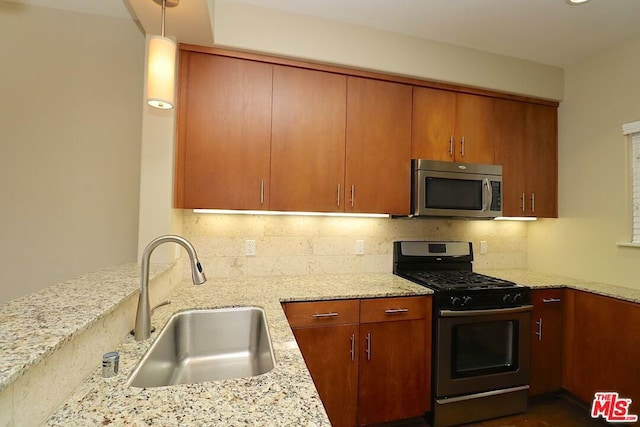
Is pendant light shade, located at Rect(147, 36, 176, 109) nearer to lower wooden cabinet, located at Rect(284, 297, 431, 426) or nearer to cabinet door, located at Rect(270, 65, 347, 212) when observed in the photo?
cabinet door, located at Rect(270, 65, 347, 212)

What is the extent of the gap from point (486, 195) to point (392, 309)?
1233 mm

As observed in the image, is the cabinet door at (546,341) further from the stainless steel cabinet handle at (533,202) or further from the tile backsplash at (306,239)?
the stainless steel cabinet handle at (533,202)

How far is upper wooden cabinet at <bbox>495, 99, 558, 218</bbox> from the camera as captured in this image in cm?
256

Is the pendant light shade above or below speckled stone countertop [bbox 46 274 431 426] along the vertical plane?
above

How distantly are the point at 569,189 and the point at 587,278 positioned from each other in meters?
0.76

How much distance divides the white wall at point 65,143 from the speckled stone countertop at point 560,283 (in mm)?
2973

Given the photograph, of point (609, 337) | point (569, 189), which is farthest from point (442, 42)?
point (609, 337)

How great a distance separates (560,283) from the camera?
233 centimetres

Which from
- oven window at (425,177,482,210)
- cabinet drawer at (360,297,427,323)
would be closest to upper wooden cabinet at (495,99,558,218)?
A: oven window at (425,177,482,210)

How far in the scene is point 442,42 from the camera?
2.34 m

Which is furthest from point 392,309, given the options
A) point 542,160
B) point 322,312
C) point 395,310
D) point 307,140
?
point 542,160

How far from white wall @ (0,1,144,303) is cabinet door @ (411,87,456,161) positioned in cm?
204

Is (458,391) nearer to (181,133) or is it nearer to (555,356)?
(555,356)

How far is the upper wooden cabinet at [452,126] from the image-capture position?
2.36m
